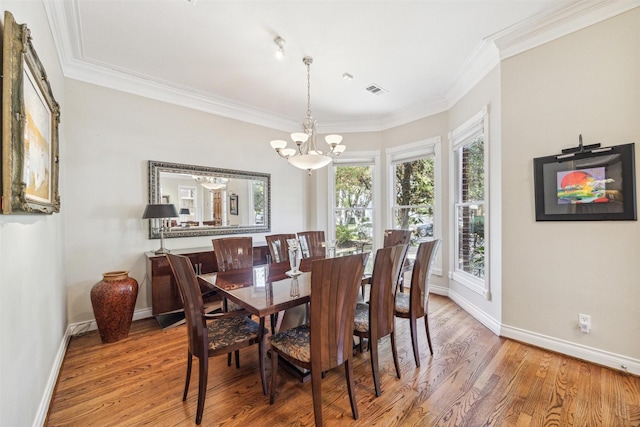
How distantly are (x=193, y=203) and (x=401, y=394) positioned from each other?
329 cm

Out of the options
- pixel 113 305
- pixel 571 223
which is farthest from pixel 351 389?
pixel 113 305

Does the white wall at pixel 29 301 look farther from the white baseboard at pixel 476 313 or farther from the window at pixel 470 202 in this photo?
the window at pixel 470 202

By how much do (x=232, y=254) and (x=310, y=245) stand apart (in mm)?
1082

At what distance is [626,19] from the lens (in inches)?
84.7

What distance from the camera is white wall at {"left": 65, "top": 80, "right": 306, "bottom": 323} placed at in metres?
3.00

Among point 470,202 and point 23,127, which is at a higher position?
point 23,127

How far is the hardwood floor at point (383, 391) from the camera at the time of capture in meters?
1.76

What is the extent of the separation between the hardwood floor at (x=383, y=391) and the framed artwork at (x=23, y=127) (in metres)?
1.39

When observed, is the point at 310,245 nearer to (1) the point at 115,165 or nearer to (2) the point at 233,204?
(2) the point at 233,204

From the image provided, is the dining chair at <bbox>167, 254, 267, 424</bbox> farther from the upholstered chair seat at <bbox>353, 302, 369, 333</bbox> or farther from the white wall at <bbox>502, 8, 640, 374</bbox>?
the white wall at <bbox>502, 8, 640, 374</bbox>

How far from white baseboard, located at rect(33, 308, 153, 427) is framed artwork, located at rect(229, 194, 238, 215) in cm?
166

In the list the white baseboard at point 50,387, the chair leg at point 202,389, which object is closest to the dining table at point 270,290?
the chair leg at point 202,389

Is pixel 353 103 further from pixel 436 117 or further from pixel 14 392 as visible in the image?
pixel 14 392

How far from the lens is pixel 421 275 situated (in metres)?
2.36
